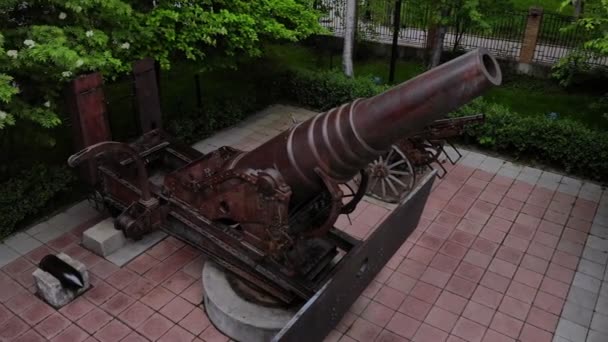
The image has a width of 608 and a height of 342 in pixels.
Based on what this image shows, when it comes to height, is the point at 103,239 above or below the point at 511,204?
above

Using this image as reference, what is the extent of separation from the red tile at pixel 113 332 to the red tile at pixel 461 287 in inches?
142

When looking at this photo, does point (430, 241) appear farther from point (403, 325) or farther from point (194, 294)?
point (194, 294)

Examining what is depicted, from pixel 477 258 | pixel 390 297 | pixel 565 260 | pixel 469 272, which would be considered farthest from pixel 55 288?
pixel 565 260

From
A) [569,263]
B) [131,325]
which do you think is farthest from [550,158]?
[131,325]

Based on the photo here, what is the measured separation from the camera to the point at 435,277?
6.59 meters

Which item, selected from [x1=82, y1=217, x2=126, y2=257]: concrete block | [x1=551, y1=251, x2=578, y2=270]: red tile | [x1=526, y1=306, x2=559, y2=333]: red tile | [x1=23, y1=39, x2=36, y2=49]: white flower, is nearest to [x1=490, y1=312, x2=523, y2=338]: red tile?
[x1=526, y1=306, x2=559, y2=333]: red tile

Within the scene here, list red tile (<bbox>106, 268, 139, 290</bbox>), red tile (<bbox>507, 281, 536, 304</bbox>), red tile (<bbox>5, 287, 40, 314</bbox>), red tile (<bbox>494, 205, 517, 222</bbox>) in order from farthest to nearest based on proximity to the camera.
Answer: red tile (<bbox>494, 205, 517, 222</bbox>) → red tile (<bbox>106, 268, 139, 290</bbox>) → red tile (<bbox>507, 281, 536, 304</bbox>) → red tile (<bbox>5, 287, 40, 314</bbox>)

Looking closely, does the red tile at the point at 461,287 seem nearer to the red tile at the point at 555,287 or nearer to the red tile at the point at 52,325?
the red tile at the point at 555,287

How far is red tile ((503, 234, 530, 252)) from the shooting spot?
282 inches

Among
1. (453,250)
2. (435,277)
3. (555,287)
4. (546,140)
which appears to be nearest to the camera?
(555,287)

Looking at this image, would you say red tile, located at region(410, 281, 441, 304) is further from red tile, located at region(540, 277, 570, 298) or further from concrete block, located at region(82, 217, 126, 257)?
concrete block, located at region(82, 217, 126, 257)

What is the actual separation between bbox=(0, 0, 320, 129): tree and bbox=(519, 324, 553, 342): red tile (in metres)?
5.34

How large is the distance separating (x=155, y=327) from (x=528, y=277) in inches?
171

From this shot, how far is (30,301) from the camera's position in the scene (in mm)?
6137
